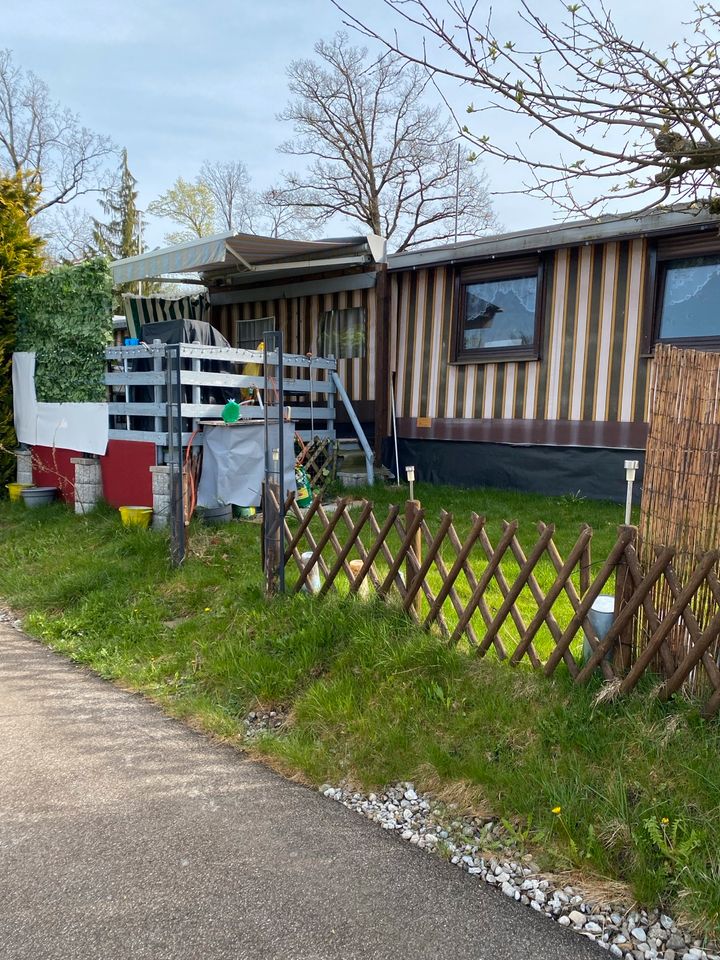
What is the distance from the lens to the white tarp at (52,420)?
9.58 metres

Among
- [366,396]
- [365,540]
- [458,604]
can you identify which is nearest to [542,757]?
[458,604]

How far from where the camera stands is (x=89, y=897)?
8.98ft

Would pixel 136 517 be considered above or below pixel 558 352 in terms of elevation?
below

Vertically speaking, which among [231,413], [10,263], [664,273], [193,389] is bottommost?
[231,413]

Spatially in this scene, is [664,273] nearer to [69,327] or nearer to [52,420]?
[69,327]


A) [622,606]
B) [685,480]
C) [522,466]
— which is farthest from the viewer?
[522,466]

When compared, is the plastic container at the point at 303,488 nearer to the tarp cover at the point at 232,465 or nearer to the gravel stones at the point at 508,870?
the tarp cover at the point at 232,465

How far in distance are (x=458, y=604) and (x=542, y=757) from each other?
1200 mm

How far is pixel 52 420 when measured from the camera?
1045 centimetres

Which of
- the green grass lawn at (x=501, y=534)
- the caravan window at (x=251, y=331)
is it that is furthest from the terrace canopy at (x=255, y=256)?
the green grass lawn at (x=501, y=534)

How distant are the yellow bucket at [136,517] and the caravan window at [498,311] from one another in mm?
4885

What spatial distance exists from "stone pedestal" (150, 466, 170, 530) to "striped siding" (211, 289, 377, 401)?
4.08 m

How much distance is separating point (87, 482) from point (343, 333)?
461 centimetres

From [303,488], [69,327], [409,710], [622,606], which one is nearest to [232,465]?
[303,488]
